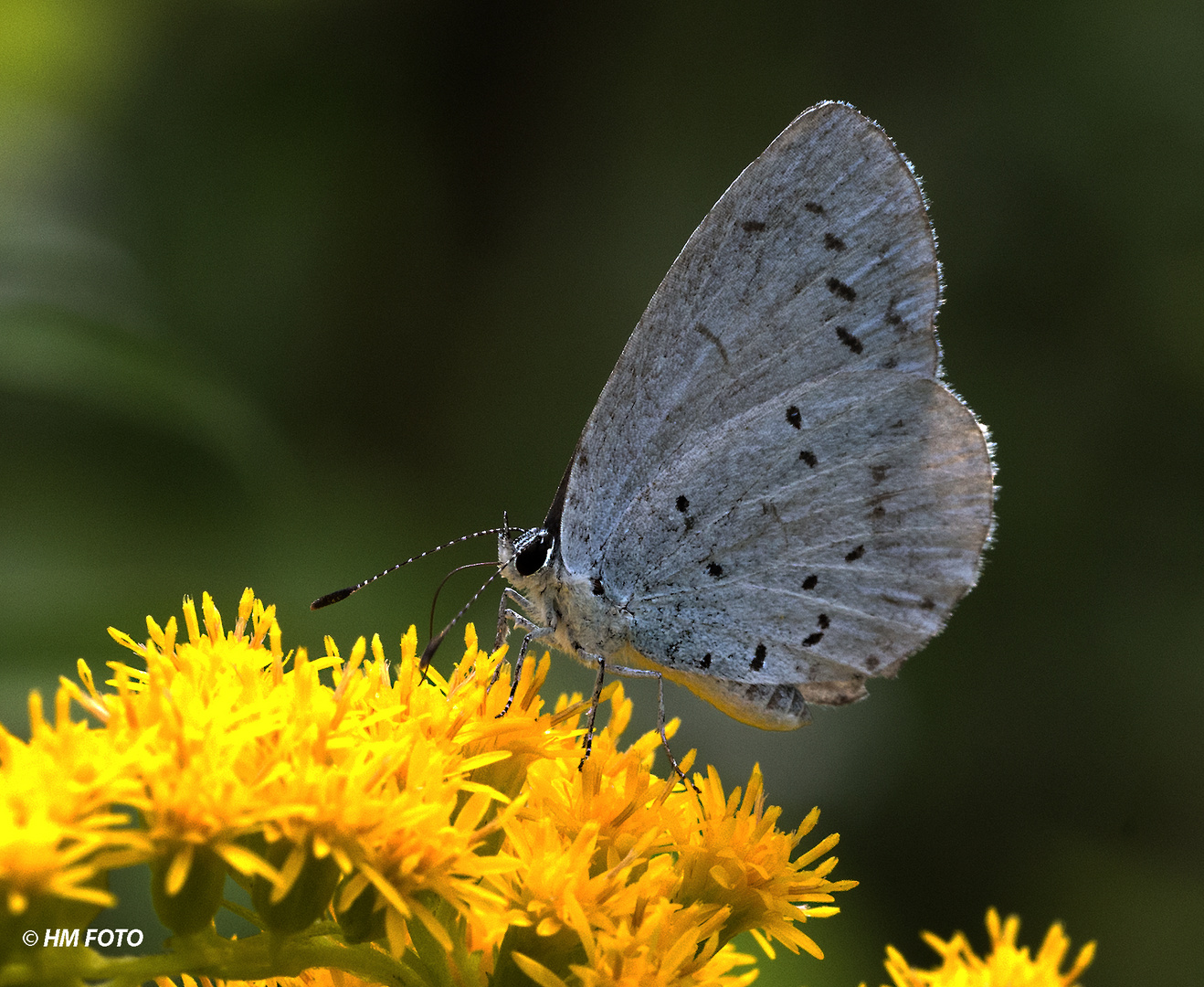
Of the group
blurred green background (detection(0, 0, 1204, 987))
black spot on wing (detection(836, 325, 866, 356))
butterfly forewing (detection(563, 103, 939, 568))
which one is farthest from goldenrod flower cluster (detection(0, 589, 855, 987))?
blurred green background (detection(0, 0, 1204, 987))

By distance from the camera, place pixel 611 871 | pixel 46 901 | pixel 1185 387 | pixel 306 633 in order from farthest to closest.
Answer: pixel 1185 387 < pixel 306 633 < pixel 611 871 < pixel 46 901

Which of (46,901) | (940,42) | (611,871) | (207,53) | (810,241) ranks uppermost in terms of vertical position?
(207,53)

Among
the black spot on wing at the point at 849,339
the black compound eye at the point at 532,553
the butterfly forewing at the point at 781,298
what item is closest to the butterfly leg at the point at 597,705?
the black compound eye at the point at 532,553

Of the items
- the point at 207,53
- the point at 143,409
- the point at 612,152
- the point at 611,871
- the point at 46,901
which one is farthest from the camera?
the point at 612,152

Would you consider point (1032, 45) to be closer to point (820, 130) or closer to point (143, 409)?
point (820, 130)

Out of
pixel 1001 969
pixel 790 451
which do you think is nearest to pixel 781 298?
pixel 790 451

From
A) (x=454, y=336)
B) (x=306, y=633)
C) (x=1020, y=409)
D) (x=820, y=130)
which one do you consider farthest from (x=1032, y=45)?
(x=306, y=633)

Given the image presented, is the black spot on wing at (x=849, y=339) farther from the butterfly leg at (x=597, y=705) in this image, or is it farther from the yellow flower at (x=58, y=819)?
the yellow flower at (x=58, y=819)
